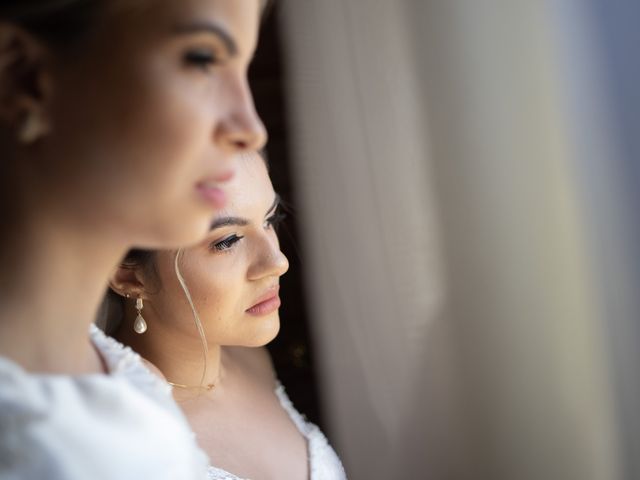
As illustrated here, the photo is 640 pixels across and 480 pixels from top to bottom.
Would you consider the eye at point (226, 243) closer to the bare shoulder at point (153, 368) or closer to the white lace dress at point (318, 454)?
the bare shoulder at point (153, 368)

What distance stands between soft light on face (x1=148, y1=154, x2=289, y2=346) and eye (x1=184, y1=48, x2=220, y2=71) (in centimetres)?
59

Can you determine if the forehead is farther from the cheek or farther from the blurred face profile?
the cheek

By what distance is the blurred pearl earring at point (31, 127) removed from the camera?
0.59 metres

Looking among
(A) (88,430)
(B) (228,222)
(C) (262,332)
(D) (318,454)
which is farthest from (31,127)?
(D) (318,454)

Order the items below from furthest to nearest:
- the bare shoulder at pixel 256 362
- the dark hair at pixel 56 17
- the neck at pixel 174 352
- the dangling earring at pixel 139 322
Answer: the bare shoulder at pixel 256 362 < the neck at pixel 174 352 < the dangling earring at pixel 139 322 < the dark hair at pixel 56 17

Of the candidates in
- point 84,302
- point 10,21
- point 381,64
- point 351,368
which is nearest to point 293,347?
point 351,368

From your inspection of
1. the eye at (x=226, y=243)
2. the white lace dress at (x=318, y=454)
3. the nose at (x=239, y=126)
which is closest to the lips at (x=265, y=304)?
the eye at (x=226, y=243)

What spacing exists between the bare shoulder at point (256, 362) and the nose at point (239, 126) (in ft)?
3.28

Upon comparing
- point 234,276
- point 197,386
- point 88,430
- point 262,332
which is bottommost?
point 197,386

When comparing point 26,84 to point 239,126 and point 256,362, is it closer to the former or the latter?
point 239,126

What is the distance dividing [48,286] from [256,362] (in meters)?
1.04

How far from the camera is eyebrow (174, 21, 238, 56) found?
610 mm

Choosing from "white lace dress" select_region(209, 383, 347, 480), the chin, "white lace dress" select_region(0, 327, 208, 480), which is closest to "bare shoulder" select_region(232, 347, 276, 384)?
"white lace dress" select_region(209, 383, 347, 480)

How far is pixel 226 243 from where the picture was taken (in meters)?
1.23
